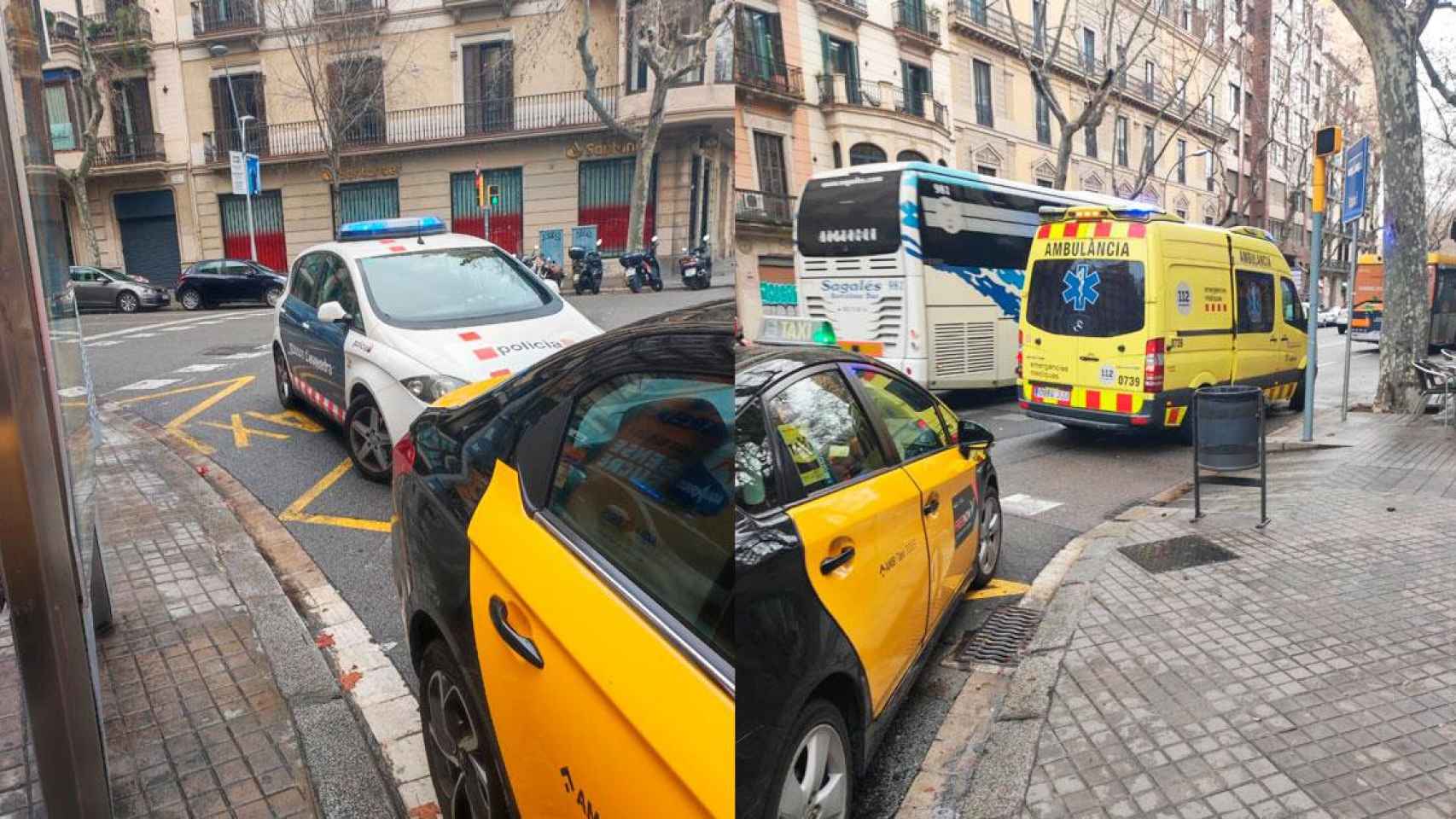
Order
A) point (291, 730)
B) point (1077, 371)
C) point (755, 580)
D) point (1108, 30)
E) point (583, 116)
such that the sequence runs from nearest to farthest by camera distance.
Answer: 1. point (583, 116)
2. point (755, 580)
3. point (1108, 30)
4. point (291, 730)
5. point (1077, 371)

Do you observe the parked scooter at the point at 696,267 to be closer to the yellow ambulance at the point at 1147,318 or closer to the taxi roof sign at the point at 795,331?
the taxi roof sign at the point at 795,331

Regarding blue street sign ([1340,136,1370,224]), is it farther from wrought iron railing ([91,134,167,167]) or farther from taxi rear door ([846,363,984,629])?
wrought iron railing ([91,134,167,167])

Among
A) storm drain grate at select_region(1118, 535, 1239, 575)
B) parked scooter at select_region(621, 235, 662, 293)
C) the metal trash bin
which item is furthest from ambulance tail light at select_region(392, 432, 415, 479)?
the metal trash bin

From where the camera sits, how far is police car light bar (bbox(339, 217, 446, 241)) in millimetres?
1714

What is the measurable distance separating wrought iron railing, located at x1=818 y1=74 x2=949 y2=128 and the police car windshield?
2.14ft

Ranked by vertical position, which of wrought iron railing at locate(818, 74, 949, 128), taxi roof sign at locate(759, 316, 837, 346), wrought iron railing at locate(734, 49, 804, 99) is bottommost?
taxi roof sign at locate(759, 316, 837, 346)

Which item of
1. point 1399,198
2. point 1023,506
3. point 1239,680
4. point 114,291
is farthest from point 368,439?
point 1399,198

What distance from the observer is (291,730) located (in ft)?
8.96

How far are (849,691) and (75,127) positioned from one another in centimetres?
211

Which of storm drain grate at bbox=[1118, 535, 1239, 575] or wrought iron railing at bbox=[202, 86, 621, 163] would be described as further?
storm drain grate at bbox=[1118, 535, 1239, 575]

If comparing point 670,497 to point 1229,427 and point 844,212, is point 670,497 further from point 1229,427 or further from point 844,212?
point 1229,427

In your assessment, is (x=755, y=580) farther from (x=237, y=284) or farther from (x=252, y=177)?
(x=237, y=284)

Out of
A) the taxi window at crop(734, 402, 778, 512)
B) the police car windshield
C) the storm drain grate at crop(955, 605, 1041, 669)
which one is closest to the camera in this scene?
the taxi window at crop(734, 402, 778, 512)

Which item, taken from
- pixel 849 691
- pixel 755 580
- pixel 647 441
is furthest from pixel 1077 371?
pixel 647 441
